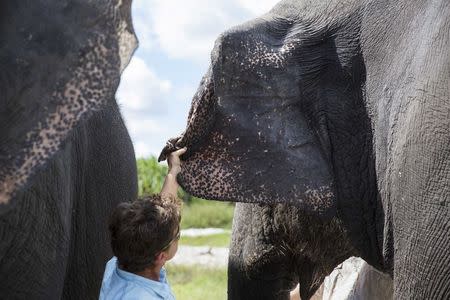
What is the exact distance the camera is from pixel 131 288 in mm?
2973

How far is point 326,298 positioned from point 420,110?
9.82 feet

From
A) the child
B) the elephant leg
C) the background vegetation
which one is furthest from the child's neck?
the elephant leg

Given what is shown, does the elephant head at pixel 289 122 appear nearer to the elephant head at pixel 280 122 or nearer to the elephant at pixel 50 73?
the elephant head at pixel 280 122

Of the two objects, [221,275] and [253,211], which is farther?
[221,275]

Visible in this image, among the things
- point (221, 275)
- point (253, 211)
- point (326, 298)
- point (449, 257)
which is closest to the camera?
point (449, 257)

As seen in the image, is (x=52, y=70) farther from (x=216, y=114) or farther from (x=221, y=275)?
(x=221, y=275)

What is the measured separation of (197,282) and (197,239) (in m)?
7.15

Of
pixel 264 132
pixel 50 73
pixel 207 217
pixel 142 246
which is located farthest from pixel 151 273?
pixel 207 217

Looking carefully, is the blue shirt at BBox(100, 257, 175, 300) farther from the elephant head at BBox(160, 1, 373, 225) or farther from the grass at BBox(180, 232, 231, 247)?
the grass at BBox(180, 232, 231, 247)

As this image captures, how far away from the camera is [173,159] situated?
10.6 ft

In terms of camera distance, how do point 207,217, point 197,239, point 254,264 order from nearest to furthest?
1. point 254,264
2. point 197,239
3. point 207,217

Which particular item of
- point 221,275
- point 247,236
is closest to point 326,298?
point 247,236

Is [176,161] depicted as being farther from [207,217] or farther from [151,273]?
[207,217]

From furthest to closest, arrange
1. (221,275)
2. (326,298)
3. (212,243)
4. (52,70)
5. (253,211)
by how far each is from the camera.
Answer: (212,243) → (221,275) → (326,298) → (253,211) → (52,70)
